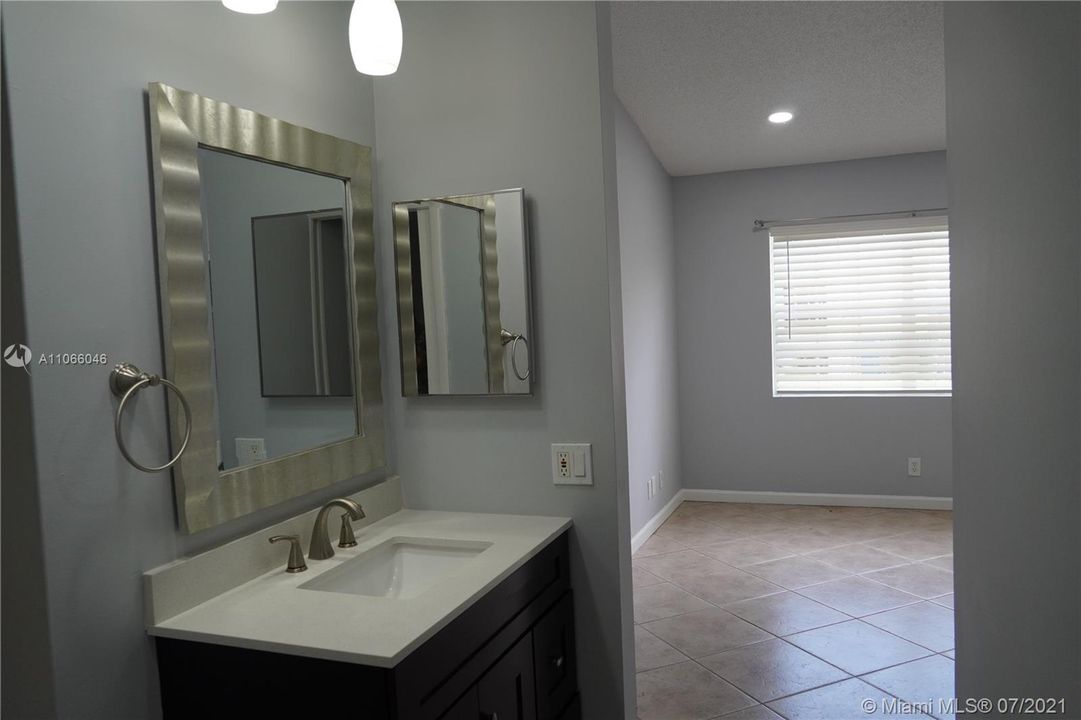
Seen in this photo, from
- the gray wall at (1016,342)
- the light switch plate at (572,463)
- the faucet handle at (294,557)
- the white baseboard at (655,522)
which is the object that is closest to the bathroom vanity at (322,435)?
the faucet handle at (294,557)

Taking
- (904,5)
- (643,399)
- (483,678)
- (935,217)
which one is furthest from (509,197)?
(935,217)

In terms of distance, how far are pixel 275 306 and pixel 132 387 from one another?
0.50m

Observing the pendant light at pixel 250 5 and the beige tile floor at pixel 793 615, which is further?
the beige tile floor at pixel 793 615

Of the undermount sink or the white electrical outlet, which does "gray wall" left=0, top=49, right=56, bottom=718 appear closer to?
the white electrical outlet

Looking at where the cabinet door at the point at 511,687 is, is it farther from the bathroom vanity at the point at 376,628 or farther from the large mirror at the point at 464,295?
the large mirror at the point at 464,295

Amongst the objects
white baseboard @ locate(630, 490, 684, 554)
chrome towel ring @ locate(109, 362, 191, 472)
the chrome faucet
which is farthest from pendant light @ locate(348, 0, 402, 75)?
white baseboard @ locate(630, 490, 684, 554)

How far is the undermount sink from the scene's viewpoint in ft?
6.27

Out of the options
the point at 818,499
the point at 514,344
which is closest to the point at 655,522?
the point at 818,499

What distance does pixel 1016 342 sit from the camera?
1415 mm

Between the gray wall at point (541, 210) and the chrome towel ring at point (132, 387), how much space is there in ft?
2.95

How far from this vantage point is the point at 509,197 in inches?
83.5

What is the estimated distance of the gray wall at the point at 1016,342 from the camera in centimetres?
123

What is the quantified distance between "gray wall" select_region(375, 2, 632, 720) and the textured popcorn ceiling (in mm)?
1050

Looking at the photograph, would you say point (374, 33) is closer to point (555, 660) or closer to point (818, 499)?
point (555, 660)
